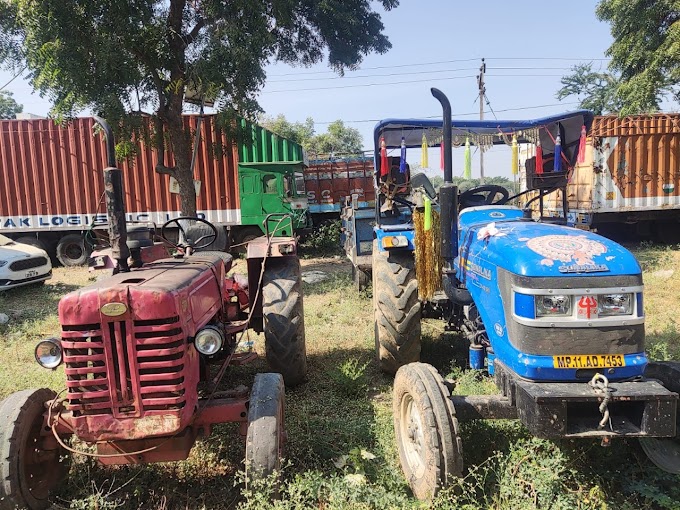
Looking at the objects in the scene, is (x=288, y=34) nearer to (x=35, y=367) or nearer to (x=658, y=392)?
(x=35, y=367)

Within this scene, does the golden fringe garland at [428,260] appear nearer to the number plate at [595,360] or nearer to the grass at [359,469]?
the grass at [359,469]

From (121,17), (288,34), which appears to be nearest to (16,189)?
(121,17)

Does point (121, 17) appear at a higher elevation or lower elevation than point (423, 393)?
higher

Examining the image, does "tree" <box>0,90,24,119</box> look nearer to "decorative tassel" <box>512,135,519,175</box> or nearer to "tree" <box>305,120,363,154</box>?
"tree" <box>305,120,363,154</box>

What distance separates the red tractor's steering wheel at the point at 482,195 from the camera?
430cm

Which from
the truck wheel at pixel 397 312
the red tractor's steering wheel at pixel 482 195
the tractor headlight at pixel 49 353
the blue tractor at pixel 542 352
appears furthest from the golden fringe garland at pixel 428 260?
the tractor headlight at pixel 49 353

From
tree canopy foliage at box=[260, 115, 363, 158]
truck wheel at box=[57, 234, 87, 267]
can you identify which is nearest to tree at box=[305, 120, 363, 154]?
tree canopy foliage at box=[260, 115, 363, 158]

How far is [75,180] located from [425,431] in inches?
490

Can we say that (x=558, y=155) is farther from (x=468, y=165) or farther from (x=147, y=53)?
(x=147, y=53)

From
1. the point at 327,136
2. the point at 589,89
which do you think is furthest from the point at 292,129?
the point at 589,89

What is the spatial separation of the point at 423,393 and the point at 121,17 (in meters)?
7.99

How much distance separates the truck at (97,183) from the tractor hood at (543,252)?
375 inches

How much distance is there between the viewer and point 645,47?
Answer: 12.8 m

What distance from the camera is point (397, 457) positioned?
312 cm
